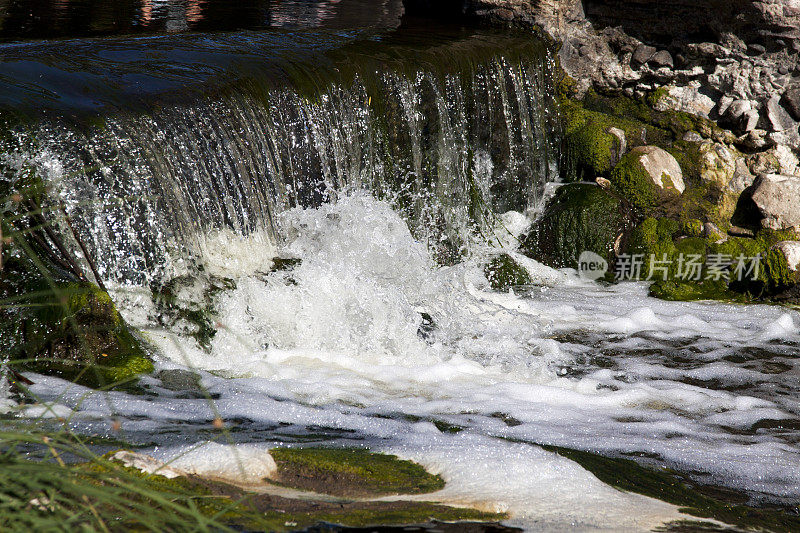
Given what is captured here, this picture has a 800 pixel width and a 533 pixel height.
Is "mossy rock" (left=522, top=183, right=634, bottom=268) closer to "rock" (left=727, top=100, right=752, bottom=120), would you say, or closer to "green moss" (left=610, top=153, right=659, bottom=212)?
"green moss" (left=610, top=153, right=659, bottom=212)

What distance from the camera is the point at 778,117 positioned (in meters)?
6.94

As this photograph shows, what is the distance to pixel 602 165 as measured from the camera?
702cm

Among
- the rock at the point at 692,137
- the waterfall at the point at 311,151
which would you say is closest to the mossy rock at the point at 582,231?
the waterfall at the point at 311,151

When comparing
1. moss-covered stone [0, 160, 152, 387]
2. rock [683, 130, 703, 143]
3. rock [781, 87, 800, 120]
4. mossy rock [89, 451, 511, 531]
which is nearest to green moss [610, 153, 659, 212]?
rock [683, 130, 703, 143]

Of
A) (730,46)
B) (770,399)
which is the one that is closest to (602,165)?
(730,46)

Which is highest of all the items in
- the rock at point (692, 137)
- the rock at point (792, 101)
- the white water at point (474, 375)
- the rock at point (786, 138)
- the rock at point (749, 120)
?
the rock at point (792, 101)

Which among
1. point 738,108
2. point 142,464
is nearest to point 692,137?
point 738,108

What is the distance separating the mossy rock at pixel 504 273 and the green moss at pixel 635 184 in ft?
4.66

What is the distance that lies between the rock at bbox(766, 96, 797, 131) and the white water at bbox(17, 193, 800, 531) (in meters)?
2.16

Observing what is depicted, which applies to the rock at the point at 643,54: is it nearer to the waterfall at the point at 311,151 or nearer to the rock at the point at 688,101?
the rock at the point at 688,101

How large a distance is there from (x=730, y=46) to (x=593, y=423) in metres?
5.25

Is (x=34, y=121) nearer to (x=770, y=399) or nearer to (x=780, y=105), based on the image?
(x=770, y=399)

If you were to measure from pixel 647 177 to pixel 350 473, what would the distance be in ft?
18.1

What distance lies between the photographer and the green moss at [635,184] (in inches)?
268
